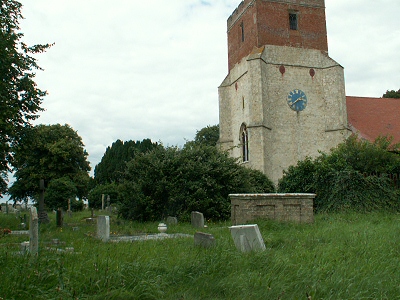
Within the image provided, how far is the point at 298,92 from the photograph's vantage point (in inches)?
1136

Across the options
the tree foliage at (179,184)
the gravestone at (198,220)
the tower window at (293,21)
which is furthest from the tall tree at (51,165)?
the tower window at (293,21)

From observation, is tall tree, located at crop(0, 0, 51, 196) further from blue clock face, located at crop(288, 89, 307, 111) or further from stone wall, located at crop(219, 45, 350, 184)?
blue clock face, located at crop(288, 89, 307, 111)

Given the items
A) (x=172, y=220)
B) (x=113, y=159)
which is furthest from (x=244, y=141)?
(x=113, y=159)

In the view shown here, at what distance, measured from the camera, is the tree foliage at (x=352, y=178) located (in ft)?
53.9

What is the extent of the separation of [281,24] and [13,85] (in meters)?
20.4

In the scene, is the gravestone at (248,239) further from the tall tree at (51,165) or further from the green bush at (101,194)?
the green bush at (101,194)

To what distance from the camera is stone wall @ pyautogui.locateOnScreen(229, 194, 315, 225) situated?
43.6 ft

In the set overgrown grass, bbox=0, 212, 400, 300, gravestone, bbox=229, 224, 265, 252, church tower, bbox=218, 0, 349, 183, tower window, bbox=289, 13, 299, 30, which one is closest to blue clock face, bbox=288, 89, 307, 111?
church tower, bbox=218, 0, 349, 183

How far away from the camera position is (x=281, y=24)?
95.7ft

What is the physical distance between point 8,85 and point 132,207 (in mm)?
7220

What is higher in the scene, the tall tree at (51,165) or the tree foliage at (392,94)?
the tree foliage at (392,94)

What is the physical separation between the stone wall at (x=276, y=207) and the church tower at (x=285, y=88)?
42.4ft

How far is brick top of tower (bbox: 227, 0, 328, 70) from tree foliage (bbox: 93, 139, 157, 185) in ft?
63.8

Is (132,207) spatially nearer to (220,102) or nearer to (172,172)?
(172,172)
